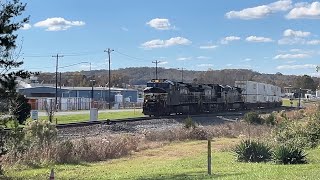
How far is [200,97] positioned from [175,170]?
1583 inches

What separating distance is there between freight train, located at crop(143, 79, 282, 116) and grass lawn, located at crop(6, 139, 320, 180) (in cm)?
2493

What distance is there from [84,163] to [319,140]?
11081 mm

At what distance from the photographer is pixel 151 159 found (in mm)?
21000

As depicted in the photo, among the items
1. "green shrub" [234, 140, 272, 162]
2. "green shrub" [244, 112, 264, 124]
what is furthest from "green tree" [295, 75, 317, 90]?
"green shrub" [234, 140, 272, 162]

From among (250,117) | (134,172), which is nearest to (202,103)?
(250,117)

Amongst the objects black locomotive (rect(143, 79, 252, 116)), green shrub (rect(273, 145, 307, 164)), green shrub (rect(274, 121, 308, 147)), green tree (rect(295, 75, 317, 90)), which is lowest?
green shrub (rect(273, 145, 307, 164))

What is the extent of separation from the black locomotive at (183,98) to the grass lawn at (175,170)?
2481cm

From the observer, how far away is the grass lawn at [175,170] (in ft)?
41.1

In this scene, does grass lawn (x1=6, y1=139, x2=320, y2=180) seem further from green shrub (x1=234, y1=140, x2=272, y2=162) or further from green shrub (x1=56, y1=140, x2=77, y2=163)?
green shrub (x1=56, y1=140, x2=77, y2=163)

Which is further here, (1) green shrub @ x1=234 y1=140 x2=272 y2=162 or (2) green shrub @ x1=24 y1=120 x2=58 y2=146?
(2) green shrub @ x1=24 y1=120 x2=58 y2=146

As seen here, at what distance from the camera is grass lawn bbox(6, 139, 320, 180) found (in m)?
12.5

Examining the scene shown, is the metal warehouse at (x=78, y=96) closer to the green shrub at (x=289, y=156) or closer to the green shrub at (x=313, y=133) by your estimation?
the green shrub at (x=313, y=133)

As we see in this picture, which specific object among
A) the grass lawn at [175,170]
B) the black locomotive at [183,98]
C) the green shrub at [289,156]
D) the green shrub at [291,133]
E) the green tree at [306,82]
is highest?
the green tree at [306,82]

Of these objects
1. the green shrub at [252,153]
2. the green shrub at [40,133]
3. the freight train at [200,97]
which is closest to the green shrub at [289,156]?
the green shrub at [252,153]
